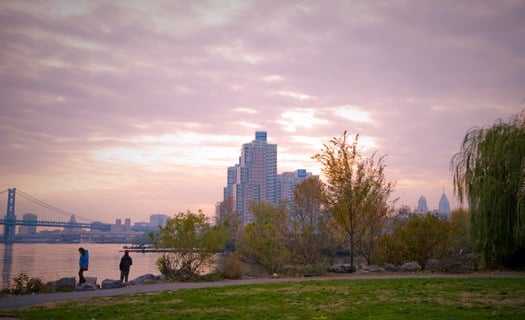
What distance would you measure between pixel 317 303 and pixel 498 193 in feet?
46.1

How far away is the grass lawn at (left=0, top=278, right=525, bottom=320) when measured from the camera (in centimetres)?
1133

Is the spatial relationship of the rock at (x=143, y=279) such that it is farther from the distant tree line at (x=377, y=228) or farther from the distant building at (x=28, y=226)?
the distant building at (x=28, y=226)

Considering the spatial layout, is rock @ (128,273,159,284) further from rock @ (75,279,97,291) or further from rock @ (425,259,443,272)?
rock @ (425,259,443,272)

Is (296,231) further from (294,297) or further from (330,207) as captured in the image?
(294,297)

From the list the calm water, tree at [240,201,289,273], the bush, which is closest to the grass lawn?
the bush

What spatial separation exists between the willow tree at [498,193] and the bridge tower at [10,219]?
96.1 metres

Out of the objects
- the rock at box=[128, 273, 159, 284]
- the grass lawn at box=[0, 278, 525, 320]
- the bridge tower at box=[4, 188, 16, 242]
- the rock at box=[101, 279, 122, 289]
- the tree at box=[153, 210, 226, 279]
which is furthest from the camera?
the bridge tower at box=[4, 188, 16, 242]

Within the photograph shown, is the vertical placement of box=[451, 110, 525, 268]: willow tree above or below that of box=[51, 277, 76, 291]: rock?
above

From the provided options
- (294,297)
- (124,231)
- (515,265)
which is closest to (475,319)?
(294,297)

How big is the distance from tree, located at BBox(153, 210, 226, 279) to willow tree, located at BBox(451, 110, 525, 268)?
41.3ft

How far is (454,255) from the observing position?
88.7 ft

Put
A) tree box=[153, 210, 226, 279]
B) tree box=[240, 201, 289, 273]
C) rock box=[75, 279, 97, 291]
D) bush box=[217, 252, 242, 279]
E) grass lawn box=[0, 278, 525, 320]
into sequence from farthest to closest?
tree box=[240, 201, 289, 273] → tree box=[153, 210, 226, 279] → bush box=[217, 252, 242, 279] → rock box=[75, 279, 97, 291] → grass lawn box=[0, 278, 525, 320]

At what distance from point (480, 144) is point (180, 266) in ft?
52.4

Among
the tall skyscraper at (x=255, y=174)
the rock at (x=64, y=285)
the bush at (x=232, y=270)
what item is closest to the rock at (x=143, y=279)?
the rock at (x=64, y=285)
